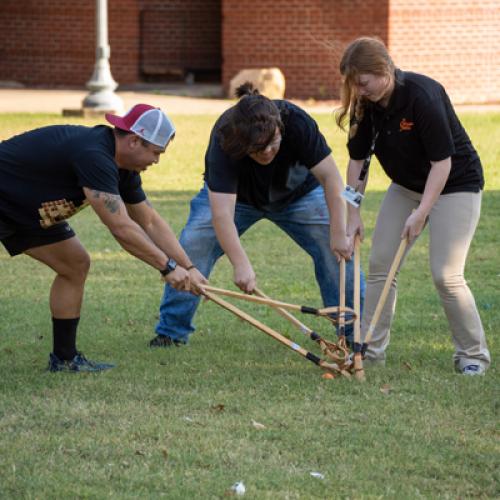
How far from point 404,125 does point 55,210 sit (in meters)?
1.91

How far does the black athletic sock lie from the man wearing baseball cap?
0.28 metres

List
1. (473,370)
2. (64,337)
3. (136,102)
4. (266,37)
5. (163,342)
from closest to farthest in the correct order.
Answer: (473,370) → (64,337) → (163,342) → (136,102) → (266,37)

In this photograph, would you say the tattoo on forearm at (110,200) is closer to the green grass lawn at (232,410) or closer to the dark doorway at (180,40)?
the green grass lawn at (232,410)

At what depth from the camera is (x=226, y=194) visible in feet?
20.6

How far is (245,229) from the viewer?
721 cm

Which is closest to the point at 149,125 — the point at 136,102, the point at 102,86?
the point at 102,86

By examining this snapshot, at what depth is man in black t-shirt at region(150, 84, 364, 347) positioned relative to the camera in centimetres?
593

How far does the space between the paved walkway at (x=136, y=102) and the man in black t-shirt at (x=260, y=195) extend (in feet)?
44.7

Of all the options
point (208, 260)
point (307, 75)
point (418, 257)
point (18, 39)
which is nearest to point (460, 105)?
point (307, 75)

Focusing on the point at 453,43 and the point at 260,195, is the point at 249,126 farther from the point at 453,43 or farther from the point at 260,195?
the point at 453,43

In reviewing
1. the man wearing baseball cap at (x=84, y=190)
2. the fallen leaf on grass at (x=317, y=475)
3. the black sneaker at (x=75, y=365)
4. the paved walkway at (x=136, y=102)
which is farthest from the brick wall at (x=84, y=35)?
the fallen leaf on grass at (x=317, y=475)

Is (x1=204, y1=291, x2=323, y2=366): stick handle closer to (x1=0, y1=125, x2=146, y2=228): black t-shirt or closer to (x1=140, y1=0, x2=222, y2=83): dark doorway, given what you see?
(x1=0, y1=125, x2=146, y2=228): black t-shirt

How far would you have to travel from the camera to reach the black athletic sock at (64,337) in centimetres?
670

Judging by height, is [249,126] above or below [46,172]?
above
